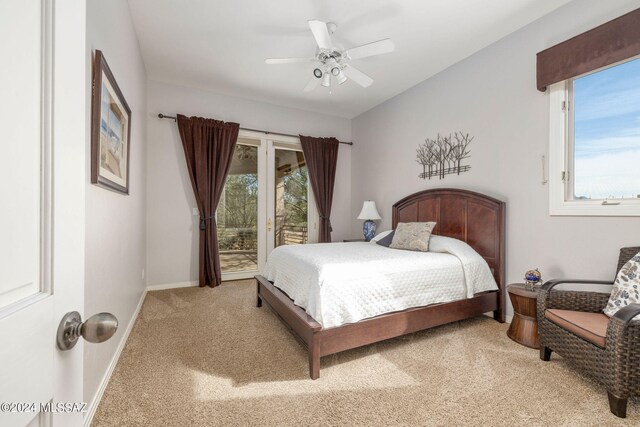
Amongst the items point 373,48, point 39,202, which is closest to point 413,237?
point 373,48

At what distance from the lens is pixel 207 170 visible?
13.9 ft

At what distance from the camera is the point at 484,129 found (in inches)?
124

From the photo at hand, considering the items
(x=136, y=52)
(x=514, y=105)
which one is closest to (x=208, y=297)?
(x=136, y=52)

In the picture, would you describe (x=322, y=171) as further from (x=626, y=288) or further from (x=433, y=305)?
(x=626, y=288)

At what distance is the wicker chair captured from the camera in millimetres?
1539

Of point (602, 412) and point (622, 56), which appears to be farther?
point (622, 56)

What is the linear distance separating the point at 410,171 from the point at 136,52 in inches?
144

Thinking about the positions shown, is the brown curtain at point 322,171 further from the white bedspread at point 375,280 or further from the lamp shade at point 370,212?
the white bedspread at point 375,280

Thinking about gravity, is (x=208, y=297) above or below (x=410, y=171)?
below

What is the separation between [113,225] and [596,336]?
3.24 m

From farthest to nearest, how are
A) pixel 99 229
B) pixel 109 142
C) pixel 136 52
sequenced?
1. pixel 136 52
2. pixel 109 142
3. pixel 99 229

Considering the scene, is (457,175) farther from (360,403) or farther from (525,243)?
(360,403)

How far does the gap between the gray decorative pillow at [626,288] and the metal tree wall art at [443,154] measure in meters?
1.72

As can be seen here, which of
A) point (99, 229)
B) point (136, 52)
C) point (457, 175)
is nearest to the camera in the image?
point (99, 229)
